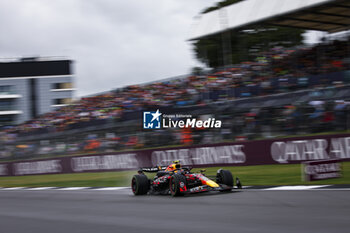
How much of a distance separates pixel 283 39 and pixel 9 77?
3907cm

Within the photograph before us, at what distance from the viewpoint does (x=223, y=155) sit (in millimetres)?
15906

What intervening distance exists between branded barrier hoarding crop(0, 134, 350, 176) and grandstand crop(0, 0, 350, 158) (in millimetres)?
299

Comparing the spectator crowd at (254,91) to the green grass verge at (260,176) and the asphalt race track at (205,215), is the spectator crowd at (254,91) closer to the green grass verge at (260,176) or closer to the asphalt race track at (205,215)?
the green grass verge at (260,176)

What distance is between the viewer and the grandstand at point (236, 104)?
46.5 feet

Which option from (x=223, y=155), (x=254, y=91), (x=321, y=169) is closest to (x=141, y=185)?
(x=321, y=169)

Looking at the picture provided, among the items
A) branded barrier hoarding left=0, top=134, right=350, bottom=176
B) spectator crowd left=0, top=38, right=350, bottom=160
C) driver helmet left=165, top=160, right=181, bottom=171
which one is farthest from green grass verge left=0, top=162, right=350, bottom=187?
driver helmet left=165, top=160, right=181, bottom=171

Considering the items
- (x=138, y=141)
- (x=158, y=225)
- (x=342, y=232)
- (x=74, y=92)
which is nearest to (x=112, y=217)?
(x=158, y=225)

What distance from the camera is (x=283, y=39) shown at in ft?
88.1

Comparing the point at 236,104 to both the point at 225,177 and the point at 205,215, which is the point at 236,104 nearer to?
the point at 225,177

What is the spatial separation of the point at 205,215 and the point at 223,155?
30.7ft

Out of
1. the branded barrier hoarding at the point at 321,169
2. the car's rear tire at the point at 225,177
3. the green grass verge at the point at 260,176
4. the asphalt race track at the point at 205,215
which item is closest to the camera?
the asphalt race track at the point at 205,215

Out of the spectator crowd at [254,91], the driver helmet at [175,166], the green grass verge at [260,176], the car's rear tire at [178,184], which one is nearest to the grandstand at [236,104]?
the spectator crowd at [254,91]

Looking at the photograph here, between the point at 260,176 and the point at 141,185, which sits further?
the point at 260,176

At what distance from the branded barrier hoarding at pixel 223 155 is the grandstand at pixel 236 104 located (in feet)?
0.98
